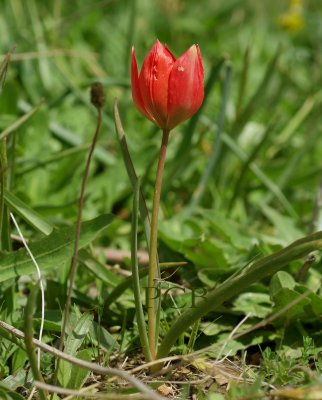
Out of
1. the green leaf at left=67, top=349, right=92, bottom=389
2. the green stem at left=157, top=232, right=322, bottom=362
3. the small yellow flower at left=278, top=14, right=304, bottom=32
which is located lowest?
the green leaf at left=67, top=349, right=92, bottom=389

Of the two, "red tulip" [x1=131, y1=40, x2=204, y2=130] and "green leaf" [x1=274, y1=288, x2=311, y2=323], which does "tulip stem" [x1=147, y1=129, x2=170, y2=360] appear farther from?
"green leaf" [x1=274, y1=288, x2=311, y2=323]

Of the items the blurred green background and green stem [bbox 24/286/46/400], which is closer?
green stem [bbox 24/286/46/400]

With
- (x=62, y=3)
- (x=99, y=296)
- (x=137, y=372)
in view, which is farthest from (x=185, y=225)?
(x=62, y=3)

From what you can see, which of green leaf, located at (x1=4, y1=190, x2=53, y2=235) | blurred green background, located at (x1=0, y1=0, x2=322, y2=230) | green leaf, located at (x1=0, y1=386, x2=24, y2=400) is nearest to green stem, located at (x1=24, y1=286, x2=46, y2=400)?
green leaf, located at (x1=0, y1=386, x2=24, y2=400)

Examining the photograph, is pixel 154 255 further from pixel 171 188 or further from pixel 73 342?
pixel 171 188

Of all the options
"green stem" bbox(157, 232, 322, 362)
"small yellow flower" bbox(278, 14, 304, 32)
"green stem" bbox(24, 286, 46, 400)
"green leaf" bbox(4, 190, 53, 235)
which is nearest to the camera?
"green stem" bbox(24, 286, 46, 400)

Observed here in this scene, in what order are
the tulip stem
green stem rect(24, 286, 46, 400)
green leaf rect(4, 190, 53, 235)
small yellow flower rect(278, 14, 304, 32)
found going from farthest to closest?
small yellow flower rect(278, 14, 304, 32) < green leaf rect(4, 190, 53, 235) < the tulip stem < green stem rect(24, 286, 46, 400)

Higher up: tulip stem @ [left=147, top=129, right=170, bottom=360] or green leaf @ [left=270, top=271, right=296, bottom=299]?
tulip stem @ [left=147, top=129, right=170, bottom=360]
